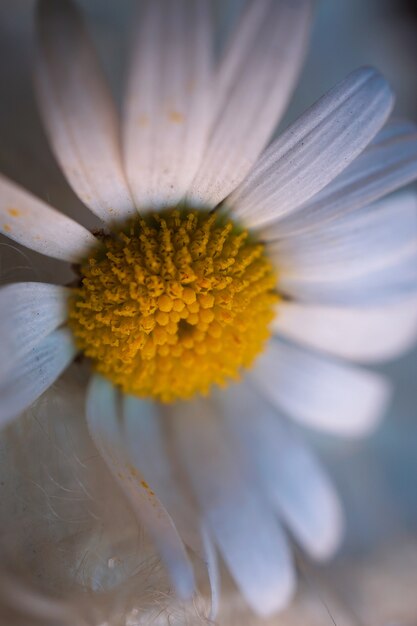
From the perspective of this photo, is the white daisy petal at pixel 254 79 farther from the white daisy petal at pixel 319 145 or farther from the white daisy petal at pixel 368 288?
the white daisy petal at pixel 368 288

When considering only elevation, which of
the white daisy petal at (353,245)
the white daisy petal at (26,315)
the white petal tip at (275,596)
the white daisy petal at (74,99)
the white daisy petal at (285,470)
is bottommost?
the white petal tip at (275,596)

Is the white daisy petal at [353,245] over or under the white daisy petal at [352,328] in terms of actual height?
over

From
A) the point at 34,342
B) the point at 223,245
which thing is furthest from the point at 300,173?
the point at 34,342

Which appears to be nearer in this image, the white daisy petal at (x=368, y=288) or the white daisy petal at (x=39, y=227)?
the white daisy petal at (x=39, y=227)

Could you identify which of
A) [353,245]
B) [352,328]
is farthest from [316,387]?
[353,245]

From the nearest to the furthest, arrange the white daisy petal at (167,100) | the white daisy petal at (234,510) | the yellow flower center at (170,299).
Result: 1. the white daisy petal at (167,100)
2. the yellow flower center at (170,299)
3. the white daisy petal at (234,510)

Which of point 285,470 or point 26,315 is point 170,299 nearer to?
point 26,315

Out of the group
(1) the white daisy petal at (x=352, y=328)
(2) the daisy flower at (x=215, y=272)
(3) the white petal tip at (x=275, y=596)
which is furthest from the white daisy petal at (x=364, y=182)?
(3) the white petal tip at (x=275, y=596)
